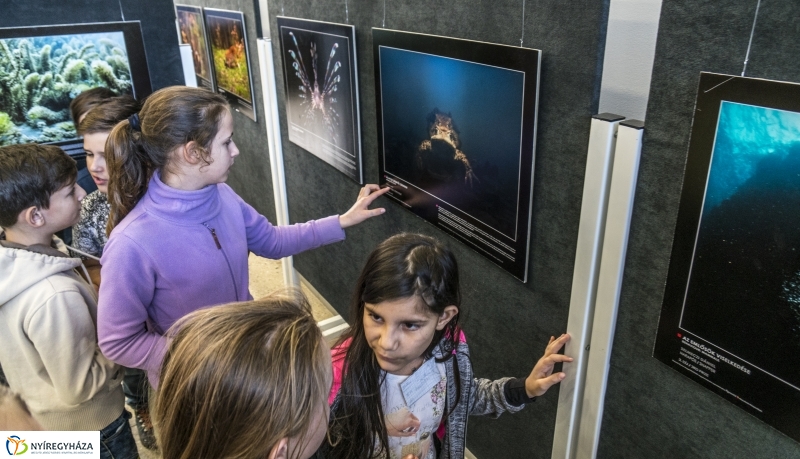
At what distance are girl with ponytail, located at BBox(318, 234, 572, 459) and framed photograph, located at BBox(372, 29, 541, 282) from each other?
1.20ft

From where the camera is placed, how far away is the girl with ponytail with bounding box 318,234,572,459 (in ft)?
4.61

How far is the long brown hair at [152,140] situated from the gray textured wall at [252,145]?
198cm

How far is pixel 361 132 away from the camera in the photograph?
101 inches

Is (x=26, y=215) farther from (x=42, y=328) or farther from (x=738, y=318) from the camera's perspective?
(x=738, y=318)

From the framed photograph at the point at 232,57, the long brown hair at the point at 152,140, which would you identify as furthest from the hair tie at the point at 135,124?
the framed photograph at the point at 232,57

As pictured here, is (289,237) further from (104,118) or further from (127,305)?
(104,118)

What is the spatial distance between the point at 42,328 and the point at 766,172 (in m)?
1.91

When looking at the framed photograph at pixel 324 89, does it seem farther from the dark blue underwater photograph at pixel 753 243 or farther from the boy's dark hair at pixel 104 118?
the dark blue underwater photograph at pixel 753 243

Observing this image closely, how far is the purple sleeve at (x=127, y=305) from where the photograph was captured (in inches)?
62.1

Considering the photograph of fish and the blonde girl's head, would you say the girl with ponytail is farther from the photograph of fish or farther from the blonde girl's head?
the photograph of fish

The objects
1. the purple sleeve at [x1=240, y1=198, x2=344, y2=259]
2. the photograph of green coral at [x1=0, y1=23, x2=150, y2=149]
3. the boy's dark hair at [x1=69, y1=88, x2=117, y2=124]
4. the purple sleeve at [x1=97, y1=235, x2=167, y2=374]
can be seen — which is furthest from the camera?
the photograph of green coral at [x1=0, y1=23, x2=150, y2=149]

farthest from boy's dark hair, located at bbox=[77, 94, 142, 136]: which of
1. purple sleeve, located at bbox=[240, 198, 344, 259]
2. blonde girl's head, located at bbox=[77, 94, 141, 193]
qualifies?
purple sleeve, located at bbox=[240, 198, 344, 259]

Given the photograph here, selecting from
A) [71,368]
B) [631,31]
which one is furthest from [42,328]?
[631,31]

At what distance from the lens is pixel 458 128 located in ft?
6.13
